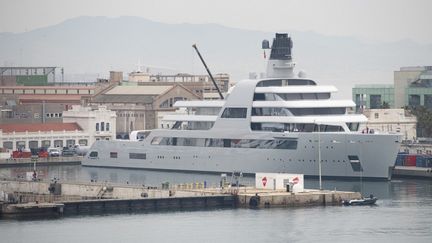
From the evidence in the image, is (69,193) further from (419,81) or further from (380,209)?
(419,81)

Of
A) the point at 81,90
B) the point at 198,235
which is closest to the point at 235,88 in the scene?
the point at 198,235

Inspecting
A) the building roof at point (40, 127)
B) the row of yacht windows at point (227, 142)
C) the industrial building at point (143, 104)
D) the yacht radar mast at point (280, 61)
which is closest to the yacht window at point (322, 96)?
the yacht radar mast at point (280, 61)

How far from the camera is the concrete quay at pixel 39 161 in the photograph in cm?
9381

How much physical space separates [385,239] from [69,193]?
19390 mm

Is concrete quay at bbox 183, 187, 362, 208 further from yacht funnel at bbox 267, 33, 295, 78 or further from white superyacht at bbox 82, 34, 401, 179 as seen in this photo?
yacht funnel at bbox 267, 33, 295, 78

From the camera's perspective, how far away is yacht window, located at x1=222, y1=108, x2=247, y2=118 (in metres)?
84.3

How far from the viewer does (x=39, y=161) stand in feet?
311

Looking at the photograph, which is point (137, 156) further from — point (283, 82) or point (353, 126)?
point (353, 126)

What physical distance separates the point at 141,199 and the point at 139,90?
47.2m

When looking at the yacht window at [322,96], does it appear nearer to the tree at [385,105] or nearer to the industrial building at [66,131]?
the industrial building at [66,131]

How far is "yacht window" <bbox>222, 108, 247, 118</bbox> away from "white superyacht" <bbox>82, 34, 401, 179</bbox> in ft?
0.17

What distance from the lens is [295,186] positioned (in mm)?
67562

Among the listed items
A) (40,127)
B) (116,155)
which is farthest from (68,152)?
(116,155)

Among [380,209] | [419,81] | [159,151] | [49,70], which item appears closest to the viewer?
[380,209]
